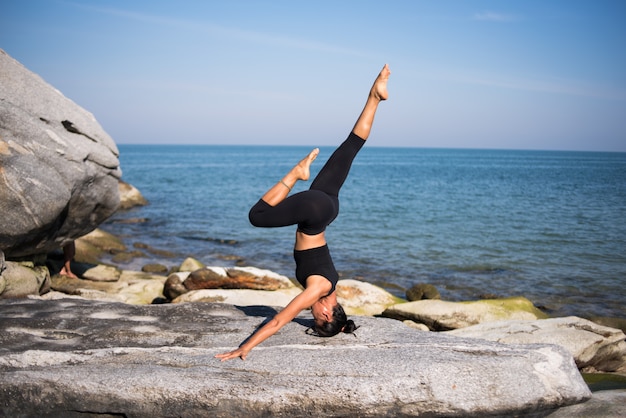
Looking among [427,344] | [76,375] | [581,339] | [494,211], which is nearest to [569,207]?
[494,211]

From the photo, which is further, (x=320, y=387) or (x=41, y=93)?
(x=41, y=93)

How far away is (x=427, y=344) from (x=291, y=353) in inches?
69.5

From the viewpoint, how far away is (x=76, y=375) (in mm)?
5969

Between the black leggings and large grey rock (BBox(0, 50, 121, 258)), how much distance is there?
596 centimetres

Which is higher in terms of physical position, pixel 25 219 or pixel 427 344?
pixel 25 219

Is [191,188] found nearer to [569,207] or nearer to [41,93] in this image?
[569,207]

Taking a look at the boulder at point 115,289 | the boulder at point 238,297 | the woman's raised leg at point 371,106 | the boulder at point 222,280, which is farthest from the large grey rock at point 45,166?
the woman's raised leg at point 371,106

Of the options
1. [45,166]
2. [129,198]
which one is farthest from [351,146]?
[129,198]

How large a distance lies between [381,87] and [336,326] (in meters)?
3.36

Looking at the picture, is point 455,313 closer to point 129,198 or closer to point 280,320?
point 280,320

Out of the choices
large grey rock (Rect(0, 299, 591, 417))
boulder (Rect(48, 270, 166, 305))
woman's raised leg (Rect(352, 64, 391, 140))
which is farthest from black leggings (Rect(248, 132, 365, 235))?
boulder (Rect(48, 270, 166, 305))

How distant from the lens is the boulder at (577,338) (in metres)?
9.45

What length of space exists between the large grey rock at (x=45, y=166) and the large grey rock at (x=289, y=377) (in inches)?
150

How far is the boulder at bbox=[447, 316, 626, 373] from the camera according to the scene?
372 inches
